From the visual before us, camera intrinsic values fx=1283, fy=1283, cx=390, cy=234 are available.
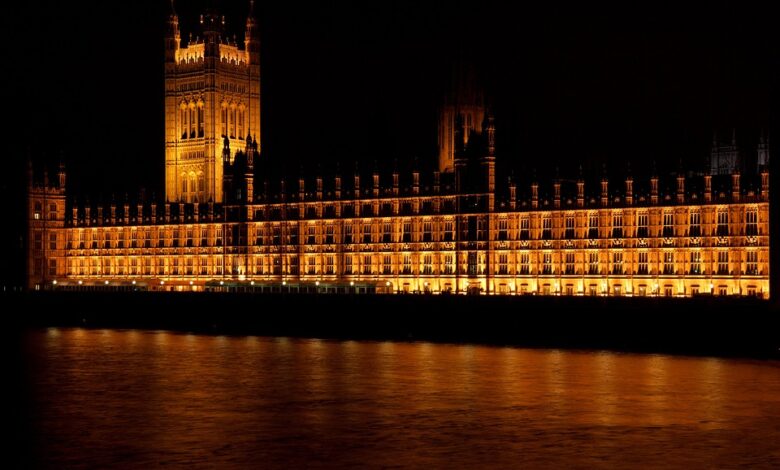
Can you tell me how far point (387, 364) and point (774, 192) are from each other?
1959 centimetres

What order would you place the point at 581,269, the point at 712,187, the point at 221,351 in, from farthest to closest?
the point at 581,269, the point at 712,187, the point at 221,351

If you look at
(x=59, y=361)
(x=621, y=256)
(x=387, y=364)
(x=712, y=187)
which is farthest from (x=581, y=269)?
(x=59, y=361)

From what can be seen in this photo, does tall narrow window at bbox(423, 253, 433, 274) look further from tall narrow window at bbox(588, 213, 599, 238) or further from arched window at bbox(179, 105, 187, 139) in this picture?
arched window at bbox(179, 105, 187, 139)

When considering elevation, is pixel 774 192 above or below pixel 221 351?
above

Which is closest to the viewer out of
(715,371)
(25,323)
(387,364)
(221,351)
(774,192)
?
(715,371)

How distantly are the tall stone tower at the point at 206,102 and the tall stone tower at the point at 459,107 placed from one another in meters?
22.1

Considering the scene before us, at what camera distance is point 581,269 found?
80.5 metres

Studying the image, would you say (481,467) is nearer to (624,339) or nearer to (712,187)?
(624,339)

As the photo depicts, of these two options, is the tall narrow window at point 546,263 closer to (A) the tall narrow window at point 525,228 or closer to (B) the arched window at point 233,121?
(A) the tall narrow window at point 525,228

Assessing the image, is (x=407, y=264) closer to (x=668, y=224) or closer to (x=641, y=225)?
(x=641, y=225)

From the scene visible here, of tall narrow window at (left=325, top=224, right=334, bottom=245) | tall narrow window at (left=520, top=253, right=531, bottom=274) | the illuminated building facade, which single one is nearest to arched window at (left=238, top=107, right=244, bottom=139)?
the illuminated building facade

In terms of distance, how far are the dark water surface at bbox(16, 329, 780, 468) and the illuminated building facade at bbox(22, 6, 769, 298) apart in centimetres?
1829

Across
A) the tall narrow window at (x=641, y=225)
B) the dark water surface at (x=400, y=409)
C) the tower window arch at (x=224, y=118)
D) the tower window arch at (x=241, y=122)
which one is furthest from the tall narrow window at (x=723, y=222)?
the tower window arch at (x=241, y=122)

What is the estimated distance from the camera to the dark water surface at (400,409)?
32.5 m
